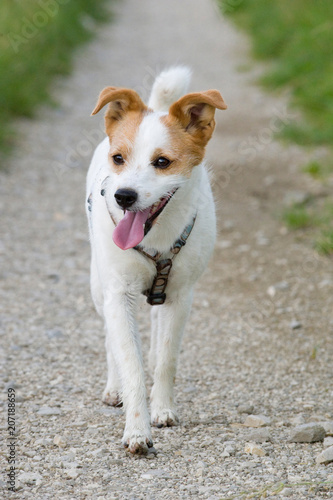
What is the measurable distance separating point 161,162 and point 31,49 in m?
9.00

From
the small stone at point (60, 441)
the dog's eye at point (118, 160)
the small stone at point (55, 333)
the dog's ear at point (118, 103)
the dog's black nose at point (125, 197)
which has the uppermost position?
the dog's ear at point (118, 103)

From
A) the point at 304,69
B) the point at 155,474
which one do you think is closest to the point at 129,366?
the point at 155,474

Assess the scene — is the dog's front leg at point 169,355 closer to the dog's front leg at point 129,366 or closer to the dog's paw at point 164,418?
the dog's paw at point 164,418

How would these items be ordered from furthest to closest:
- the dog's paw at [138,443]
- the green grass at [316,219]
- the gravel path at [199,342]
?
the green grass at [316,219], the dog's paw at [138,443], the gravel path at [199,342]

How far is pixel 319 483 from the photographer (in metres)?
3.08

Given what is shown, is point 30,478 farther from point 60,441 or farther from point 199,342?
point 199,342

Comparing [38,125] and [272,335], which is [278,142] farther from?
[272,335]

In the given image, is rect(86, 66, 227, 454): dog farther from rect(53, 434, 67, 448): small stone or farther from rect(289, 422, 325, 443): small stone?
rect(289, 422, 325, 443): small stone

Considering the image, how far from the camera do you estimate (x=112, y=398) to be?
13.4 ft

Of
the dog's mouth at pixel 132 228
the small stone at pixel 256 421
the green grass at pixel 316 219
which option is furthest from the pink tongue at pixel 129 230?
the green grass at pixel 316 219

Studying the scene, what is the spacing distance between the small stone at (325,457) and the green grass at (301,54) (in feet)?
19.4

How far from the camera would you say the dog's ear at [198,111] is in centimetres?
358

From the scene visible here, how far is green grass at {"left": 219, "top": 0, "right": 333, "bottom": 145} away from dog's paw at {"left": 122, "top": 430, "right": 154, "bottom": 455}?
611cm

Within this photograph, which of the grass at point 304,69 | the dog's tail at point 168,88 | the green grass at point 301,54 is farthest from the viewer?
the green grass at point 301,54
